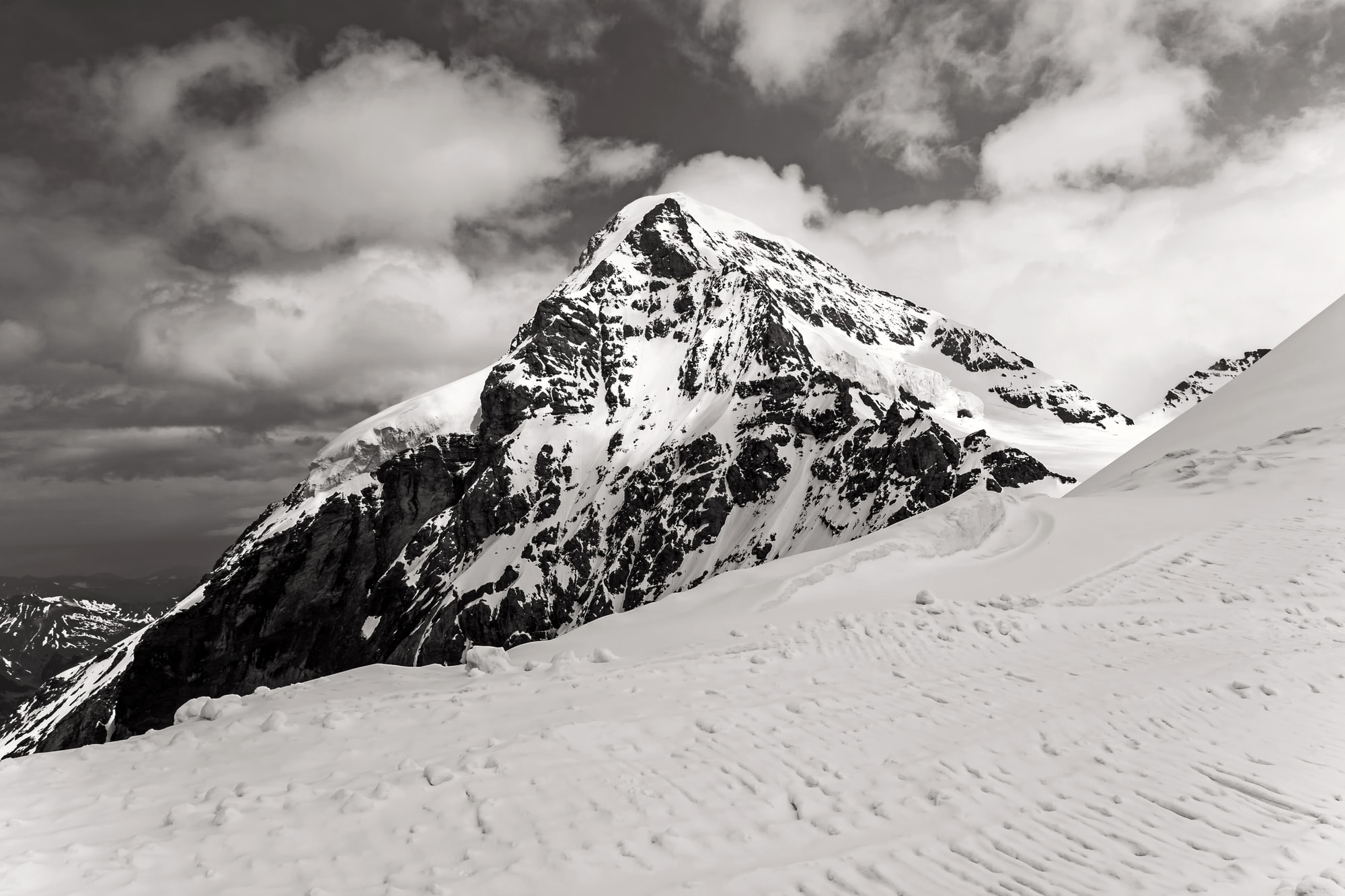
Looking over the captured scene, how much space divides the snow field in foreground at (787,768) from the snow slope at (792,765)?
0.04m

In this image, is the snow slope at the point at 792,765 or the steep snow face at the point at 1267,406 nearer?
the snow slope at the point at 792,765

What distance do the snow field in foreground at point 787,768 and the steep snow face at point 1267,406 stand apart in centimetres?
1543

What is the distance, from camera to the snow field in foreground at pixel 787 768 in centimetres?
652

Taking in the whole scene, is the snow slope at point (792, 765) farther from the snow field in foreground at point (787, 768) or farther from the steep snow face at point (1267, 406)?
the steep snow face at point (1267, 406)

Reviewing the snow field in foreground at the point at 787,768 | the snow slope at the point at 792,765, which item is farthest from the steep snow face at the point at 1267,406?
the snow field in foreground at the point at 787,768

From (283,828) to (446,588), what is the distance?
630 ft

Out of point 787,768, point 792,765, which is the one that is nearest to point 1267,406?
point 792,765

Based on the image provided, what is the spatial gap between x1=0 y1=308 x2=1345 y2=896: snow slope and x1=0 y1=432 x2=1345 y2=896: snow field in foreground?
38 mm

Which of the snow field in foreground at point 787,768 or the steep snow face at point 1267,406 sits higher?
the steep snow face at point 1267,406

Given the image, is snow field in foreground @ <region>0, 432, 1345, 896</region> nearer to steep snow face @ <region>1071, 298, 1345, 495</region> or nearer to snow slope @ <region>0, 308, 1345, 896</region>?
snow slope @ <region>0, 308, 1345, 896</region>

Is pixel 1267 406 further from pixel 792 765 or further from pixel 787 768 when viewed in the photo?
pixel 787 768

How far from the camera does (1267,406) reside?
94.1 ft

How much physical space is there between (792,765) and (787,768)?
10 centimetres

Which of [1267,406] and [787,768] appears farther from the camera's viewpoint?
[1267,406]
